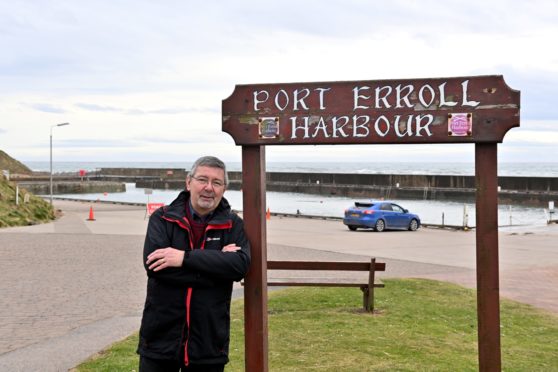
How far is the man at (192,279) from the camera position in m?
3.96

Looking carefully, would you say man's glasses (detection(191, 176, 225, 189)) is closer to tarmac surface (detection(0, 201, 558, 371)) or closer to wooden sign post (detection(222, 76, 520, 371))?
wooden sign post (detection(222, 76, 520, 371))

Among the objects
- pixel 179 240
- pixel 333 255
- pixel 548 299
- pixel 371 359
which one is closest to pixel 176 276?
pixel 179 240

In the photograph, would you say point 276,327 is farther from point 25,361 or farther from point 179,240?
point 179,240

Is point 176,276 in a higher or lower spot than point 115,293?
higher

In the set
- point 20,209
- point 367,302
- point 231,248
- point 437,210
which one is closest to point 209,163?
point 231,248

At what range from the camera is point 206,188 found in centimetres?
413

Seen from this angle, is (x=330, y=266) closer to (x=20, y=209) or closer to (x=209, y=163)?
(x=209, y=163)

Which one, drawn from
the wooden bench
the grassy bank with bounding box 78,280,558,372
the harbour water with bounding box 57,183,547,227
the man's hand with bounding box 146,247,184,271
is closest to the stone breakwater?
the harbour water with bounding box 57,183,547,227

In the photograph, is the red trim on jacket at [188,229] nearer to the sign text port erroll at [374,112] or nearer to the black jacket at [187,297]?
the black jacket at [187,297]

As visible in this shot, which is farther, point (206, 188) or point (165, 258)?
point (206, 188)

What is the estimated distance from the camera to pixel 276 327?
8.80 metres

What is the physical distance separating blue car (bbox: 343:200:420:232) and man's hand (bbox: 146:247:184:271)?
998 inches

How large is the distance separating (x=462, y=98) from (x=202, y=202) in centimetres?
184

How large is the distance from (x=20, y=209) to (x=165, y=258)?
2955 cm
